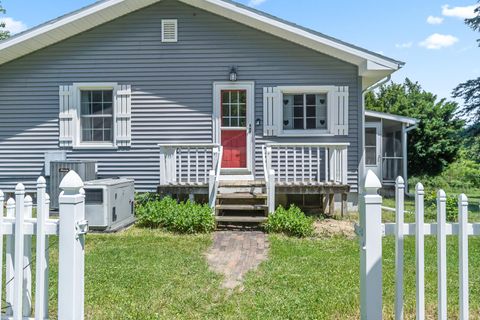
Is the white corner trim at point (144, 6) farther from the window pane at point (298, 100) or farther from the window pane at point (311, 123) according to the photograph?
the window pane at point (311, 123)

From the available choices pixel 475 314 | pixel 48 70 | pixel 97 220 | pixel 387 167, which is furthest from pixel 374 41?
pixel 475 314

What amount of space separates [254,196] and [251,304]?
4.02 metres

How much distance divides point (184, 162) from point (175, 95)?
1536mm

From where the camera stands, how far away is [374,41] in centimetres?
1567

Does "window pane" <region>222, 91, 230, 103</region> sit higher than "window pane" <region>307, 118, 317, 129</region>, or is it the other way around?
"window pane" <region>222, 91, 230, 103</region>

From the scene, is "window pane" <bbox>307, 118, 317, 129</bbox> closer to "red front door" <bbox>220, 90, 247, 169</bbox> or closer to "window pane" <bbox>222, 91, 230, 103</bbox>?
"red front door" <bbox>220, 90, 247, 169</bbox>

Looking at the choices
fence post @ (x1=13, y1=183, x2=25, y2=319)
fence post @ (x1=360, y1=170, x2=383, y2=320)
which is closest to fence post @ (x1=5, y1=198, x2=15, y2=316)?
fence post @ (x1=13, y1=183, x2=25, y2=319)

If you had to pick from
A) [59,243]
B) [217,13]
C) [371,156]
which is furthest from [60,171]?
[371,156]

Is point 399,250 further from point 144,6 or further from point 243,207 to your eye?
point 144,6

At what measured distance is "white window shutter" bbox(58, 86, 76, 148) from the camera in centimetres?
918

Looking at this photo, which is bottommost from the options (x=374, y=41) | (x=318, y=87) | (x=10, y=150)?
(x=10, y=150)

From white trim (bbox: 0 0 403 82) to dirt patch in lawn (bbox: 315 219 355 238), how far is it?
3.21 metres

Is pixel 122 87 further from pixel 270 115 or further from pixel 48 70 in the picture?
pixel 270 115

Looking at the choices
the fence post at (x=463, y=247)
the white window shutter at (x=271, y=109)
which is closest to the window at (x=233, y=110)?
the white window shutter at (x=271, y=109)
